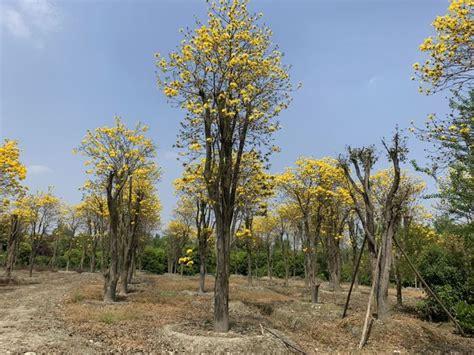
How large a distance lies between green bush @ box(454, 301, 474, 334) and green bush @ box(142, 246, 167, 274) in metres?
43.2

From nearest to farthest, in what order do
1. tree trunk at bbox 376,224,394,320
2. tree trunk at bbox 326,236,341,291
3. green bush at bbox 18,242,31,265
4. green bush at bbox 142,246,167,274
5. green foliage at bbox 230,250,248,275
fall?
tree trunk at bbox 376,224,394,320
tree trunk at bbox 326,236,341,291
green bush at bbox 18,242,31,265
green foliage at bbox 230,250,248,275
green bush at bbox 142,246,167,274

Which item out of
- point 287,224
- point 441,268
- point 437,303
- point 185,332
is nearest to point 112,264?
point 185,332

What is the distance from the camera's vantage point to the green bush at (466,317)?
44.2 feet

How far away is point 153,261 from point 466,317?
4412 centimetres

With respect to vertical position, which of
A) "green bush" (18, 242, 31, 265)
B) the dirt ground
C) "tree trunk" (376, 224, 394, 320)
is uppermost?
"green bush" (18, 242, 31, 265)

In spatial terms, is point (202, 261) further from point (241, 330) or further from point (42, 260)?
point (42, 260)

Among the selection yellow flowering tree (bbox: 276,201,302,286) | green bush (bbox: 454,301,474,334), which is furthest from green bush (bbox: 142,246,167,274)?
green bush (bbox: 454,301,474,334)

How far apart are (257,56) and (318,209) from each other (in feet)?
35.9

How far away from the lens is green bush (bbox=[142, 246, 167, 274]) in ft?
170

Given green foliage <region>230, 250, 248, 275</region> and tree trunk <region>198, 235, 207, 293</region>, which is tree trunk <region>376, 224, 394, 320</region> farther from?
green foliage <region>230, 250, 248, 275</region>

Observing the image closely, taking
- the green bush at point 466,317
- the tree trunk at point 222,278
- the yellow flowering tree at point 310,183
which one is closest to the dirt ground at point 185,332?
the tree trunk at point 222,278

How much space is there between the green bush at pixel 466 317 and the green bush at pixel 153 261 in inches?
1702

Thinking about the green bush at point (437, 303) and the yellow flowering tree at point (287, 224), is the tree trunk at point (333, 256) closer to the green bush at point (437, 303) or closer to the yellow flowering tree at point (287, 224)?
the yellow flowering tree at point (287, 224)

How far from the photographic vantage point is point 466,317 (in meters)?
13.8
